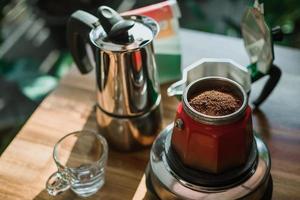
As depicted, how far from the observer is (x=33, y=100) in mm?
1616

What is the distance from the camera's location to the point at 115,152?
922mm

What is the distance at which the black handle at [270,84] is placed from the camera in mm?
940

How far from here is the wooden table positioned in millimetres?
859

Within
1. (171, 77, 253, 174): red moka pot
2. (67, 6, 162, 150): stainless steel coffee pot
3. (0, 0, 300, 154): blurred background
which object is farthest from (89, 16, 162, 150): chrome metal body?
(0, 0, 300, 154): blurred background

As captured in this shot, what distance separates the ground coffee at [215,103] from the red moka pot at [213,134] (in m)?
0.01

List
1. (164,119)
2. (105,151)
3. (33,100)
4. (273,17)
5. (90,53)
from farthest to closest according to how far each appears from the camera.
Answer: (33,100) → (273,17) → (90,53) → (164,119) → (105,151)

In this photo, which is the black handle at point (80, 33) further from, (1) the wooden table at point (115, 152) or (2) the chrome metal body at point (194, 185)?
(2) the chrome metal body at point (194, 185)

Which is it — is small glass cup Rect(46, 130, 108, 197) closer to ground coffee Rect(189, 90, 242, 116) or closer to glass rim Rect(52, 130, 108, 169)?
glass rim Rect(52, 130, 108, 169)

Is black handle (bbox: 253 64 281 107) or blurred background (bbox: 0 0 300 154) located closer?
black handle (bbox: 253 64 281 107)

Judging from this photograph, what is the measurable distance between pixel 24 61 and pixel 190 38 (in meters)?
0.76

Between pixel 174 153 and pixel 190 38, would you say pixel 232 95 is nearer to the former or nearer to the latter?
pixel 174 153

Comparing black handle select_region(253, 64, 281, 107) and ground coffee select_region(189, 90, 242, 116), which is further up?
ground coffee select_region(189, 90, 242, 116)

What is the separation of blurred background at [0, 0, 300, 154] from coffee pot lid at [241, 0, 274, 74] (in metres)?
0.45

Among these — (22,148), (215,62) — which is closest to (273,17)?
(215,62)
